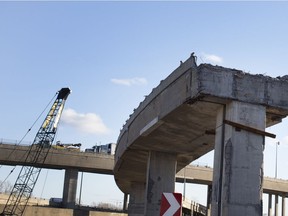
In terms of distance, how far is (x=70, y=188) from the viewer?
68938 mm

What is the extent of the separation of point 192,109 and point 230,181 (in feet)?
12.5

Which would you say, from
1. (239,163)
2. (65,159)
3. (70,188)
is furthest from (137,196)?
(239,163)

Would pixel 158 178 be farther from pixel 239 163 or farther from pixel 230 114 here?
pixel 239 163

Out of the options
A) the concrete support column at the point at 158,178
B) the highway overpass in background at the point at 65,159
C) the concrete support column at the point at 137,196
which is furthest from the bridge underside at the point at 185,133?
the highway overpass in background at the point at 65,159

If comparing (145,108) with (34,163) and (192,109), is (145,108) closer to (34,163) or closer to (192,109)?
(192,109)

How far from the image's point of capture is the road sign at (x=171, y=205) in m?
10.9

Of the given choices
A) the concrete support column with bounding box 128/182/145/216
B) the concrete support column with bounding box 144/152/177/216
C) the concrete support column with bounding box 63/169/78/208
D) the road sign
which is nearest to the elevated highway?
the road sign

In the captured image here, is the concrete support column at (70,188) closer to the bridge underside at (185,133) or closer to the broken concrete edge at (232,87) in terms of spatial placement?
the bridge underside at (185,133)

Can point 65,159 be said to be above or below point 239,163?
above

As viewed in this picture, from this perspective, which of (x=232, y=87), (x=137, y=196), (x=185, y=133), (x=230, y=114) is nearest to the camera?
(x=232, y=87)

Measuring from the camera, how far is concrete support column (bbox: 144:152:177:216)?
1146 inches

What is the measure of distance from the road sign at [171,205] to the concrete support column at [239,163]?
625 centimetres

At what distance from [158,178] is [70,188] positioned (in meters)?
41.8

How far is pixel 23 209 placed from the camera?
2494 inches
